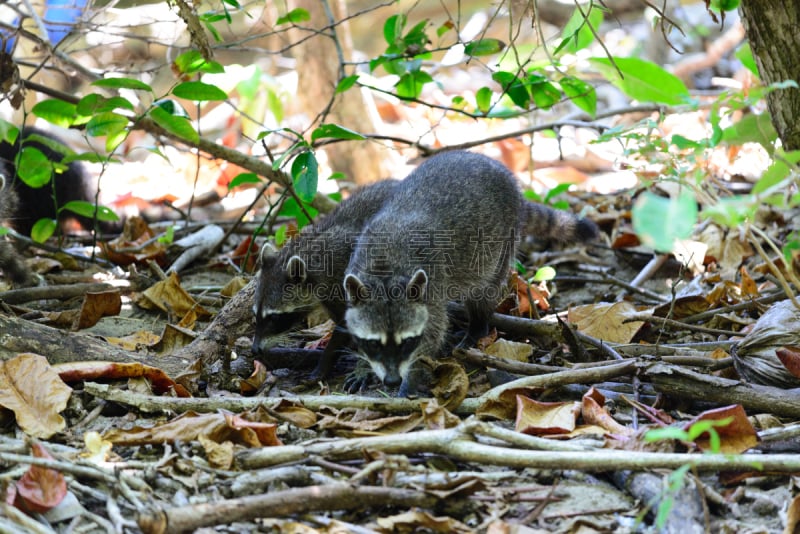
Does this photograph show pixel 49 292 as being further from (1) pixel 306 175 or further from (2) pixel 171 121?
(1) pixel 306 175

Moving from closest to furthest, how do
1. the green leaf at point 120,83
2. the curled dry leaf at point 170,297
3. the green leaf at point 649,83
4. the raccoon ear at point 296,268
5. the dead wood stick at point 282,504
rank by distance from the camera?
1. the dead wood stick at point 282,504
2. the green leaf at point 649,83
3. the green leaf at point 120,83
4. the raccoon ear at point 296,268
5. the curled dry leaf at point 170,297

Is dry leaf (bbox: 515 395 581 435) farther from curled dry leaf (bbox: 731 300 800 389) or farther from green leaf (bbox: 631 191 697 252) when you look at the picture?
green leaf (bbox: 631 191 697 252)

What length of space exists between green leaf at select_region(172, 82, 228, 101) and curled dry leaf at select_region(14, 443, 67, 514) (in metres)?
2.87

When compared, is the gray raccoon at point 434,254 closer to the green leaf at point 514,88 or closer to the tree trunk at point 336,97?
the green leaf at point 514,88

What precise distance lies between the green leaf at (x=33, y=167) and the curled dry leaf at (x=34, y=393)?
7.83 feet

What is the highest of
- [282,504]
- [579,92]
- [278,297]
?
[579,92]

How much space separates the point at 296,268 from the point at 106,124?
1.58 m

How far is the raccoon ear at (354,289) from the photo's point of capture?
4.78m

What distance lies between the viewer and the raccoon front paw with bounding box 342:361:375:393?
16.5ft

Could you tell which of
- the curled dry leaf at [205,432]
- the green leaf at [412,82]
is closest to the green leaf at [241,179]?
the green leaf at [412,82]

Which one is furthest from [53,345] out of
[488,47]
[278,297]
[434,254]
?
[488,47]

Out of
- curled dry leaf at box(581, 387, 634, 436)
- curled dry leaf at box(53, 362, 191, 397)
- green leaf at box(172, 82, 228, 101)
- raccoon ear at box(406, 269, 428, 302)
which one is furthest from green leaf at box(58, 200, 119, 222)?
curled dry leaf at box(581, 387, 634, 436)

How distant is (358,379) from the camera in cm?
511

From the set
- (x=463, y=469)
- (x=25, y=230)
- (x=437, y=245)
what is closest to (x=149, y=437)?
(x=463, y=469)
